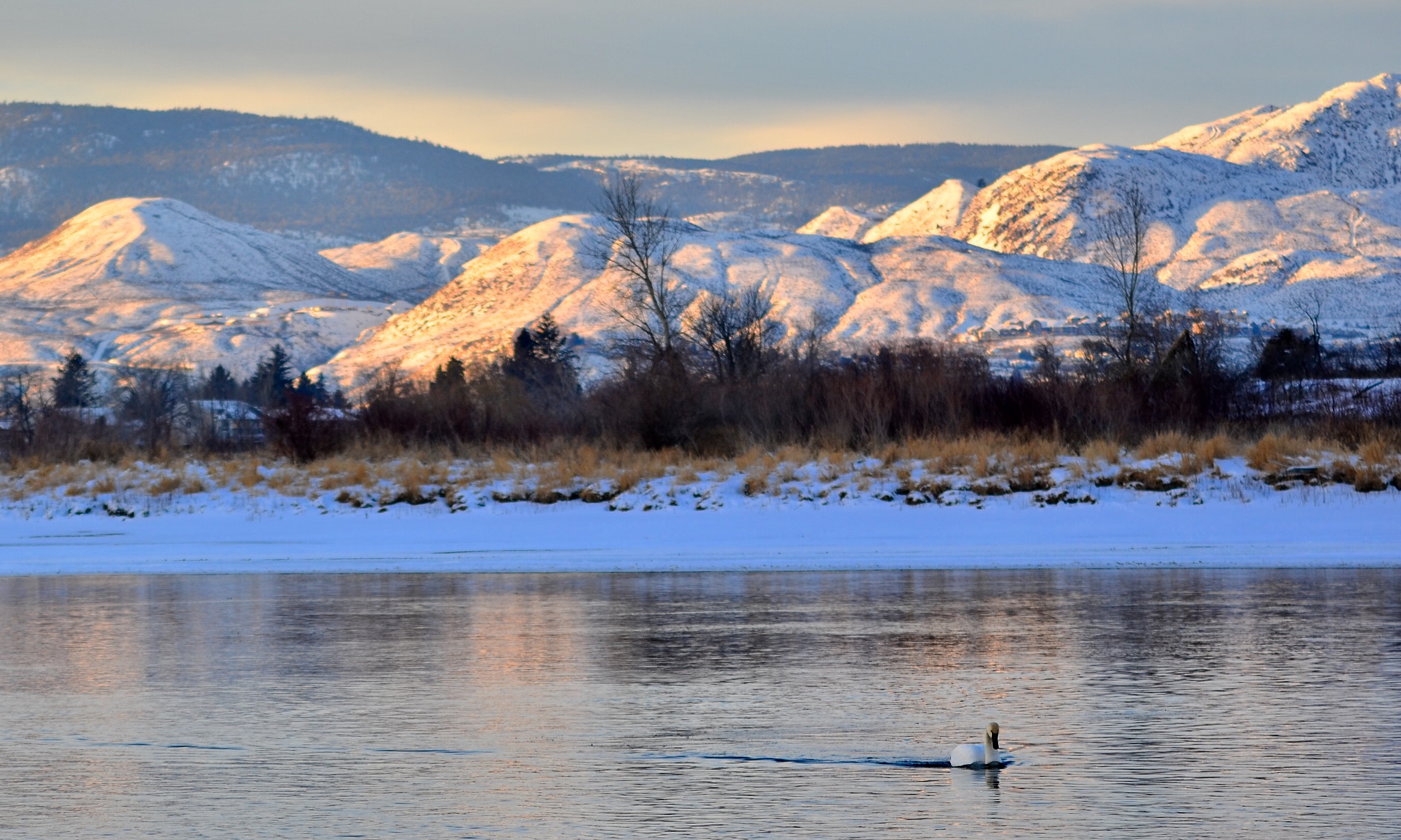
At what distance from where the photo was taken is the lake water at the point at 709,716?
626cm

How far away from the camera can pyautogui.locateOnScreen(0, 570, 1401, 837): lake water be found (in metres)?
6.26

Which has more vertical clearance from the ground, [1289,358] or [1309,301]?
[1309,301]

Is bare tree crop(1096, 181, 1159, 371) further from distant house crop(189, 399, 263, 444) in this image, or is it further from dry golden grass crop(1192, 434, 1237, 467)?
distant house crop(189, 399, 263, 444)

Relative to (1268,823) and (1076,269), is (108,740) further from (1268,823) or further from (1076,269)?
(1076,269)

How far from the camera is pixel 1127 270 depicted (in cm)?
15738

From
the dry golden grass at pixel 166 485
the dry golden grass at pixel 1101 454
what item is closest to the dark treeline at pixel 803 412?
the dry golden grass at pixel 1101 454

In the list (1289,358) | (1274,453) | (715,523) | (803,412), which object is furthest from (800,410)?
(1289,358)

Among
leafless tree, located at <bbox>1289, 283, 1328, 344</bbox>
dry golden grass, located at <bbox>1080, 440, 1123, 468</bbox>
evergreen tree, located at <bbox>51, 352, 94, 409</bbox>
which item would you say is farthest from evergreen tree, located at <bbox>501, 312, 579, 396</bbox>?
leafless tree, located at <bbox>1289, 283, 1328, 344</bbox>

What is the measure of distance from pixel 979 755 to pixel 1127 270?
512 ft

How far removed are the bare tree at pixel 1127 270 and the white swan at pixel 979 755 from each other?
34621 millimetres

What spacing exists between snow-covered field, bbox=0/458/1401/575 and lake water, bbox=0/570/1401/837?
487 cm

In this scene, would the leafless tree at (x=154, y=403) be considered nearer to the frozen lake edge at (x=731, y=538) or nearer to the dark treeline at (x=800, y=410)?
the dark treeline at (x=800, y=410)

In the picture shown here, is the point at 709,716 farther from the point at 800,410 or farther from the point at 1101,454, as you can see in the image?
the point at 800,410

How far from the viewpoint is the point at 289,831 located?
19.8 feet
